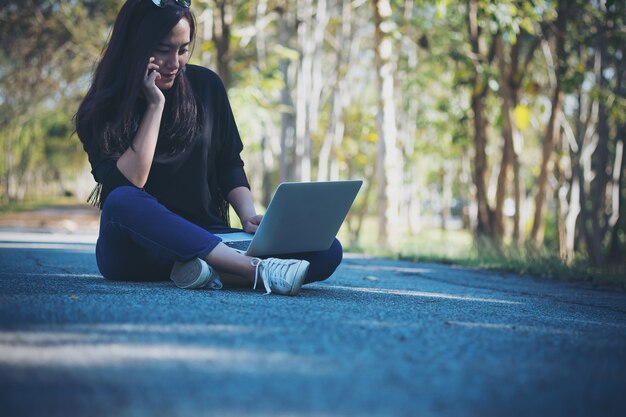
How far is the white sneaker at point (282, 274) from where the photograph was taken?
148 inches

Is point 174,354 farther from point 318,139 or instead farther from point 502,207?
point 318,139

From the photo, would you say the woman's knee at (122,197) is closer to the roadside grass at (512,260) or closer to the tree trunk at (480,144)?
the roadside grass at (512,260)

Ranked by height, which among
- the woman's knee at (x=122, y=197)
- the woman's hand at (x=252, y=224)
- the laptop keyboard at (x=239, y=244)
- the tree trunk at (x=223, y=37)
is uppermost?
the tree trunk at (x=223, y=37)

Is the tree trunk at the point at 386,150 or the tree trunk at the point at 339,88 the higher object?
the tree trunk at the point at 339,88

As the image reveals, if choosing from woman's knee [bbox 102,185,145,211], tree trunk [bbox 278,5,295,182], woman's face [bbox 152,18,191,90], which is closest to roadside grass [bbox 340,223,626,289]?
woman's face [bbox 152,18,191,90]

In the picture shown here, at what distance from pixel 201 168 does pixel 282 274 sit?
0.91m

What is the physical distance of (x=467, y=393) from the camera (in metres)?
1.96

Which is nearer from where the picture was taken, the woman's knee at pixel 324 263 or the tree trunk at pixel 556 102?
the woman's knee at pixel 324 263

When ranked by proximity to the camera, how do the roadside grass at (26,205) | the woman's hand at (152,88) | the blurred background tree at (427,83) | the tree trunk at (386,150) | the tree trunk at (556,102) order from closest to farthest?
the woman's hand at (152,88) < the tree trunk at (556,102) < the blurred background tree at (427,83) < the tree trunk at (386,150) < the roadside grass at (26,205)

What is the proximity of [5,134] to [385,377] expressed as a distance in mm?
32508

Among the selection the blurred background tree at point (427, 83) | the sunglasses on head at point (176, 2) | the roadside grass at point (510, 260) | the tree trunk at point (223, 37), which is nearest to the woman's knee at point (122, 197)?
the sunglasses on head at point (176, 2)

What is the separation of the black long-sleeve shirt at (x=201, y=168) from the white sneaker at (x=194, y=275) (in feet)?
1.50

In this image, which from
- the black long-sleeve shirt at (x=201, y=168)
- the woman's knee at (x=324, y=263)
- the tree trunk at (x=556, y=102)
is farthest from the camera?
the tree trunk at (x=556, y=102)

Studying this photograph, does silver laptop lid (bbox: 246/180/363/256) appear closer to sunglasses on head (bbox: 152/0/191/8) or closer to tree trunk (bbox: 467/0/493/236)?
sunglasses on head (bbox: 152/0/191/8)
